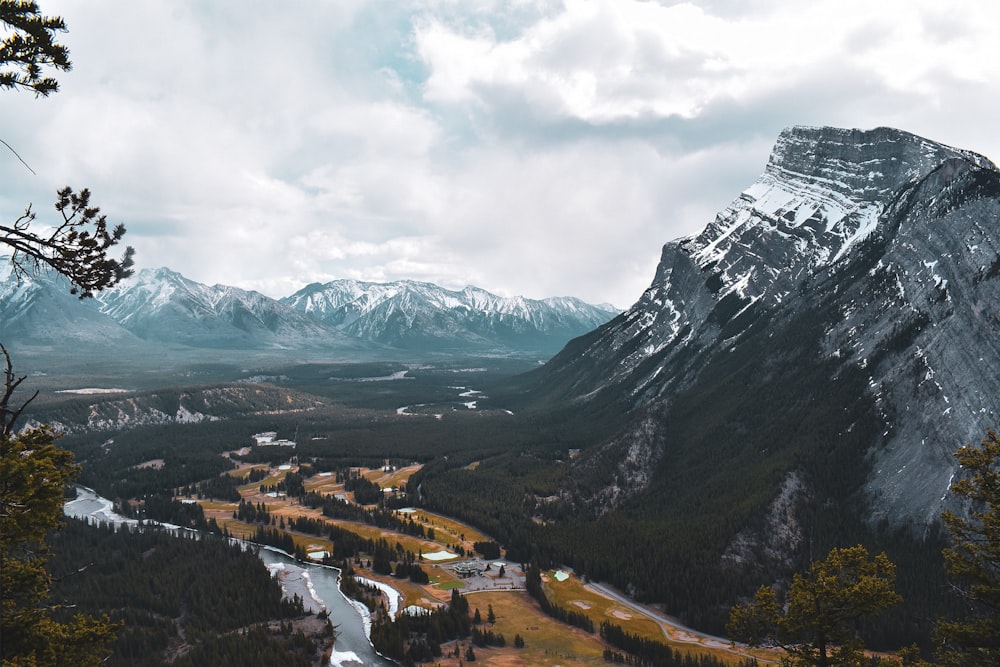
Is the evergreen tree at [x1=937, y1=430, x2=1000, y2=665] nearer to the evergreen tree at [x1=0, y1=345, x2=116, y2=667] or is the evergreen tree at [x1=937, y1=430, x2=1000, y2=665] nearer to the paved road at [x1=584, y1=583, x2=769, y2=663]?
the evergreen tree at [x1=0, y1=345, x2=116, y2=667]

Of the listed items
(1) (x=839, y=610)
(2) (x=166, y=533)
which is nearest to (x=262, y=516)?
(2) (x=166, y=533)

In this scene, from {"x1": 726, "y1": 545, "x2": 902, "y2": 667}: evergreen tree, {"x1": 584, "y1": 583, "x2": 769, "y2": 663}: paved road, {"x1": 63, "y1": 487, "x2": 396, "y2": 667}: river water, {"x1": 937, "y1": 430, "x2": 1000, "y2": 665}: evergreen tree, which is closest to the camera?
{"x1": 937, "y1": 430, "x2": 1000, "y2": 665}: evergreen tree

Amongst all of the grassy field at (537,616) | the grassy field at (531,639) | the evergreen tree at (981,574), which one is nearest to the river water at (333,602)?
the grassy field at (537,616)

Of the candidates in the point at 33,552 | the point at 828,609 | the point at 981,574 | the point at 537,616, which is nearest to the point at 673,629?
the point at 537,616

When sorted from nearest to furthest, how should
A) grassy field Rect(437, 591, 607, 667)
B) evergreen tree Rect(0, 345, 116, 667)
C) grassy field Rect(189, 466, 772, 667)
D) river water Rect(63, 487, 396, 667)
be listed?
evergreen tree Rect(0, 345, 116, 667) → grassy field Rect(437, 591, 607, 667) → grassy field Rect(189, 466, 772, 667) → river water Rect(63, 487, 396, 667)

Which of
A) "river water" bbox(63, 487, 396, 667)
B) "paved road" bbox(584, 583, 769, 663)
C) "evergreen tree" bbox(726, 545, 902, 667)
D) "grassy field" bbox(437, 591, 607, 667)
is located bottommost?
"river water" bbox(63, 487, 396, 667)

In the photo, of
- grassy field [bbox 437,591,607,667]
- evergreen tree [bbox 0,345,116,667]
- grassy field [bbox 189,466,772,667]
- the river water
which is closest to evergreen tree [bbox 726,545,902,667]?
evergreen tree [bbox 0,345,116,667]

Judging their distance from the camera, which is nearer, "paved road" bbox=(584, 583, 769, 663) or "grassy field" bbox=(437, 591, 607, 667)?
"grassy field" bbox=(437, 591, 607, 667)
